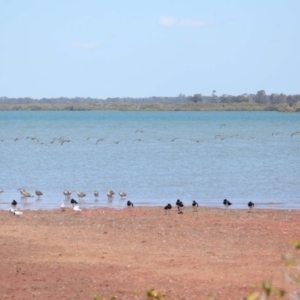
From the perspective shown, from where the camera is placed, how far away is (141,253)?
11484mm

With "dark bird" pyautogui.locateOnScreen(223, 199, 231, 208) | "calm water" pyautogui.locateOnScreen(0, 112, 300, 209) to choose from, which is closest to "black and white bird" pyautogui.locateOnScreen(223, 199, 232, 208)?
Answer: "dark bird" pyautogui.locateOnScreen(223, 199, 231, 208)

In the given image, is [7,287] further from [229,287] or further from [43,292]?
[229,287]

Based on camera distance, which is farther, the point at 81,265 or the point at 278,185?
the point at 278,185

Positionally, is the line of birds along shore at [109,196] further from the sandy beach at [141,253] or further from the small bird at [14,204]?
the sandy beach at [141,253]

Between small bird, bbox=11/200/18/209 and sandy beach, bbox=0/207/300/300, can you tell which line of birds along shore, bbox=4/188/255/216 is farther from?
sandy beach, bbox=0/207/300/300

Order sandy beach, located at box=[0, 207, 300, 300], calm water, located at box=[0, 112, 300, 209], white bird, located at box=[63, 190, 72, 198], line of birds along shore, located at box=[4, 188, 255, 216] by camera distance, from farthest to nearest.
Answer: calm water, located at box=[0, 112, 300, 209] → white bird, located at box=[63, 190, 72, 198] → line of birds along shore, located at box=[4, 188, 255, 216] → sandy beach, located at box=[0, 207, 300, 300]

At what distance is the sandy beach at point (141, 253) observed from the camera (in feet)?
30.3

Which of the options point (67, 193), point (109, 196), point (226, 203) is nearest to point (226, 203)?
point (226, 203)

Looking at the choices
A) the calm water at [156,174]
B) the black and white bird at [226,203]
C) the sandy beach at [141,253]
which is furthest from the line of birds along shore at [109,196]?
the sandy beach at [141,253]

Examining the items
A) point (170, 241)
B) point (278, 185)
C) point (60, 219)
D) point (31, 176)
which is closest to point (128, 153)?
point (31, 176)

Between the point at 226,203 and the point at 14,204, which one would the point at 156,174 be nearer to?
the point at 226,203

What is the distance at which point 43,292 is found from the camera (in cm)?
899

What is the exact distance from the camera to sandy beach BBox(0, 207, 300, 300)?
9.25 metres

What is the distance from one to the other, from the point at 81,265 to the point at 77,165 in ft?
80.6
